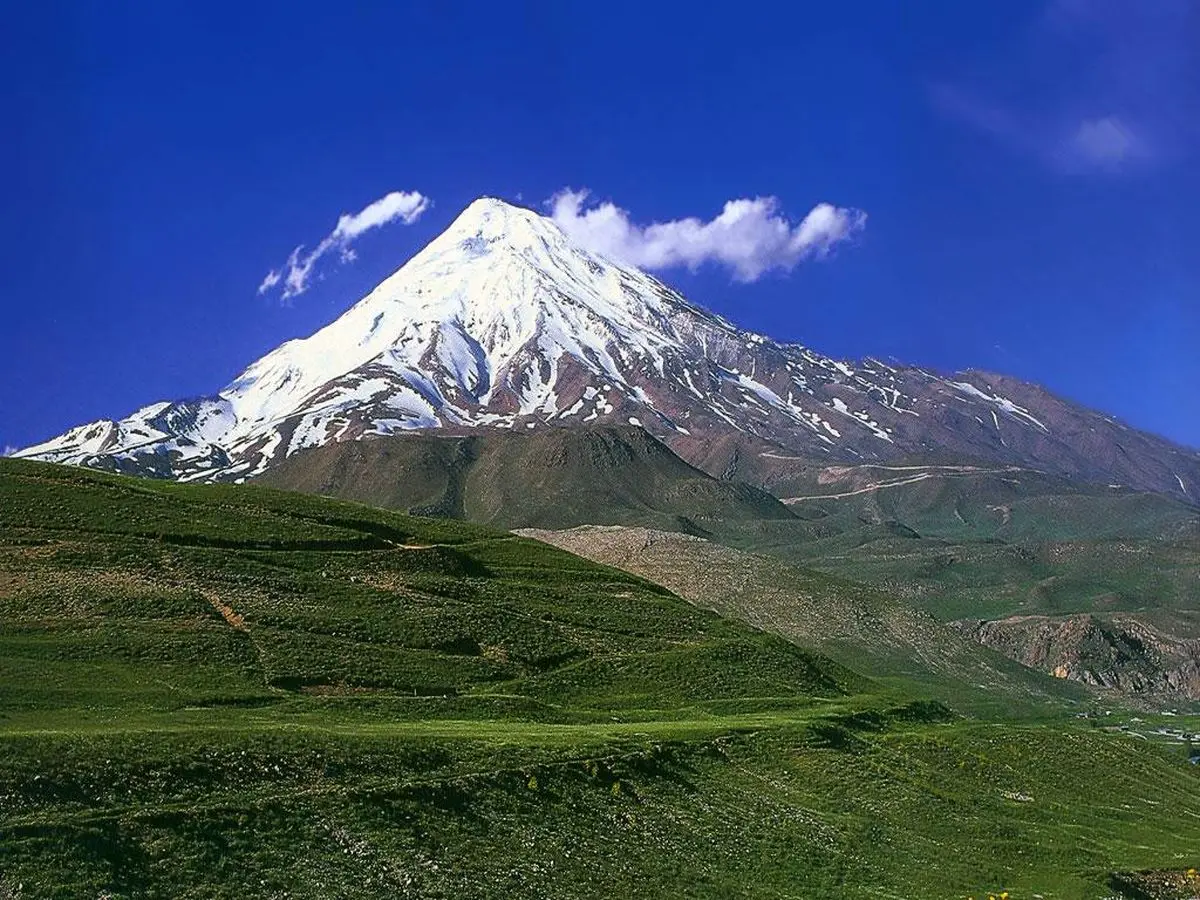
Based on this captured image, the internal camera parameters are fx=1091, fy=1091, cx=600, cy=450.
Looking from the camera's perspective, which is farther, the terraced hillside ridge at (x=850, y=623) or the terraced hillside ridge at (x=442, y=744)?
the terraced hillside ridge at (x=850, y=623)

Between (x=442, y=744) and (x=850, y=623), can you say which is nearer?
(x=442, y=744)

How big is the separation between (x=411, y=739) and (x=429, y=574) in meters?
40.6

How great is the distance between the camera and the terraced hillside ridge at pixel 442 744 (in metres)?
37.6

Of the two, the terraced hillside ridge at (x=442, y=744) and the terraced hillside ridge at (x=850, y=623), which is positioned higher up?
the terraced hillside ridge at (x=850, y=623)

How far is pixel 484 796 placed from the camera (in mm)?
44688

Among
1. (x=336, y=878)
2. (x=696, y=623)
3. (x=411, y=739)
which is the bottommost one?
(x=336, y=878)

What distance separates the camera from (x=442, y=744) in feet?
157

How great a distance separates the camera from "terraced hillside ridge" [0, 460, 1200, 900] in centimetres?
3762

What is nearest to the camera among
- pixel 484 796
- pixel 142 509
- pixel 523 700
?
pixel 484 796

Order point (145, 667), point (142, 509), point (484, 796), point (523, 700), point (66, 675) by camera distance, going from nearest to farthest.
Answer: point (484, 796), point (66, 675), point (145, 667), point (523, 700), point (142, 509)

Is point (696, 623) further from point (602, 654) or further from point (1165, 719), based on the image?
point (1165, 719)

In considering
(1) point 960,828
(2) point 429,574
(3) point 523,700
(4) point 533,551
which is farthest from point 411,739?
(4) point 533,551

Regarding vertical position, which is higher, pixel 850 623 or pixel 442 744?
pixel 850 623

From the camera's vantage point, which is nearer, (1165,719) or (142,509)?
(142,509)
